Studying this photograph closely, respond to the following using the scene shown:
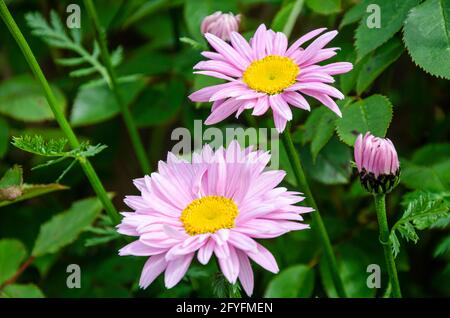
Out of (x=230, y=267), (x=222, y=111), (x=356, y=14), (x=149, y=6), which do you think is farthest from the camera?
(x=149, y=6)

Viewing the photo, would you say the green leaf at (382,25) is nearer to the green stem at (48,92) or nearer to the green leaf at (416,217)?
the green leaf at (416,217)

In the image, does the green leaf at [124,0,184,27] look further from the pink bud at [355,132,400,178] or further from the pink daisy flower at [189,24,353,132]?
the pink bud at [355,132,400,178]

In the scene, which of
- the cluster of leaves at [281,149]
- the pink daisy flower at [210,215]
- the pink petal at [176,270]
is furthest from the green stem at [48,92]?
the pink petal at [176,270]

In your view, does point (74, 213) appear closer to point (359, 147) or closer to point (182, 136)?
point (182, 136)

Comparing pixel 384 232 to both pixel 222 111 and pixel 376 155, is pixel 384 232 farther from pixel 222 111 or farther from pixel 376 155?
pixel 222 111

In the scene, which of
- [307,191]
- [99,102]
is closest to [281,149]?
[307,191]

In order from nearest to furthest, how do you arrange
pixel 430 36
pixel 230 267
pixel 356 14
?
pixel 230 267 < pixel 430 36 < pixel 356 14

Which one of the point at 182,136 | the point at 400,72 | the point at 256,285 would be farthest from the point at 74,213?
the point at 400,72
